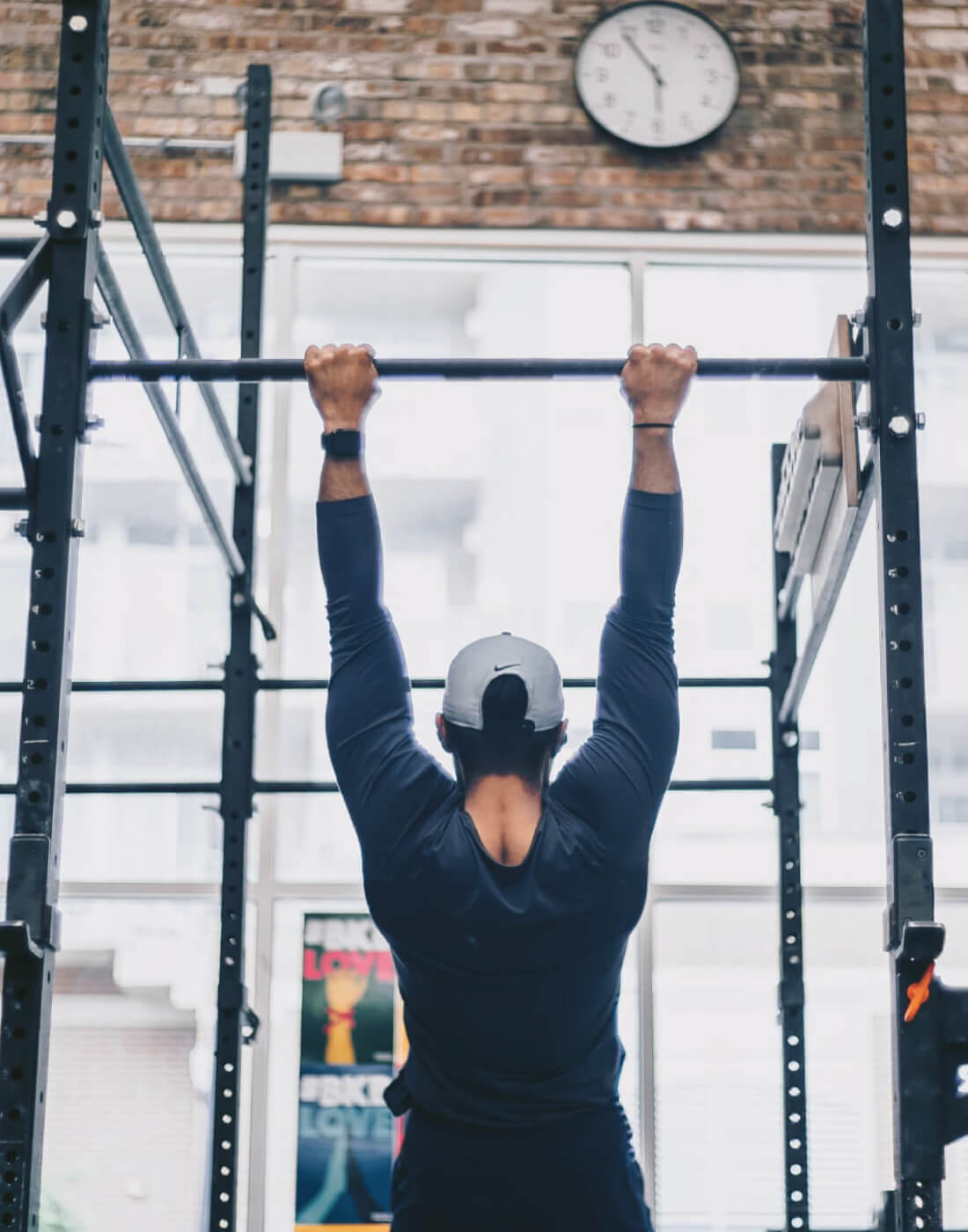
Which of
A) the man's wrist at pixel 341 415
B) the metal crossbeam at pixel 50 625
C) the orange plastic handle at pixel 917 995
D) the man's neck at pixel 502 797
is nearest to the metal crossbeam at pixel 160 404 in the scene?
the metal crossbeam at pixel 50 625

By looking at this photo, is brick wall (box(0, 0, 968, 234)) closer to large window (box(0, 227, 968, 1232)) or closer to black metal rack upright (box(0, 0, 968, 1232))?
large window (box(0, 227, 968, 1232))

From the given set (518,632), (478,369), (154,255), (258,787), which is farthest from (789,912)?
(154,255)

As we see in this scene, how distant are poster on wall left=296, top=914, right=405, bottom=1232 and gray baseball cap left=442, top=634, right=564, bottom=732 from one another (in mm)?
2648

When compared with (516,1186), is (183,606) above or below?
above

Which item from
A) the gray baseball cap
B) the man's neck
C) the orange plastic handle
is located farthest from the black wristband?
the orange plastic handle

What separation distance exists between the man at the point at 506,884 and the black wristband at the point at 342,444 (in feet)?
0.27

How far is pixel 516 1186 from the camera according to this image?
157 cm

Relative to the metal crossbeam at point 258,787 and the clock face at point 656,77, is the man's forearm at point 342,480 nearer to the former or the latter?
the metal crossbeam at point 258,787

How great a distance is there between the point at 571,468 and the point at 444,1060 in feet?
10.0

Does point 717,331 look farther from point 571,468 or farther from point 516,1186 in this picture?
point 516,1186

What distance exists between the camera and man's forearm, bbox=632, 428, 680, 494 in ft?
5.64

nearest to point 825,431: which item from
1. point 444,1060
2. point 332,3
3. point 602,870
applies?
point 602,870

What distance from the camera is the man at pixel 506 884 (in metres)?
1.58

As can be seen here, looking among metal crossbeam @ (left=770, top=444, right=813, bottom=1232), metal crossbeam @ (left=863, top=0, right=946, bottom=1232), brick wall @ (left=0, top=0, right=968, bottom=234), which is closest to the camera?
A: metal crossbeam @ (left=863, top=0, right=946, bottom=1232)
